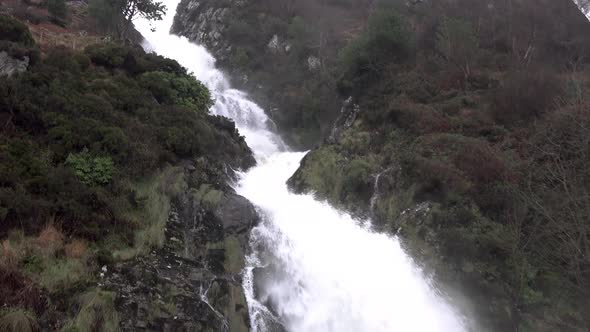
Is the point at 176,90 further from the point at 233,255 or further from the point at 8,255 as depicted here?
the point at 8,255

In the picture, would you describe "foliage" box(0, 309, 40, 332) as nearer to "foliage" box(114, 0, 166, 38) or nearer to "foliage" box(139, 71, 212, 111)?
"foliage" box(139, 71, 212, 111)

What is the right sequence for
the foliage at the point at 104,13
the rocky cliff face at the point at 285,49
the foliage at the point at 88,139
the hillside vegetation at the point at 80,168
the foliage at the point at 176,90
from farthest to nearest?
the rocky cliff face at the point at 285,49 < the foliage at the point at 104,13 < the foliage at the point at 176,90 < the foliage at the point at 88,139 < the hillside vegetation at the point at 80,168

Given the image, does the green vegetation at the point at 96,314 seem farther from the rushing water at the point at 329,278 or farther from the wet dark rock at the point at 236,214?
the wet dark rock at the point at 236,214

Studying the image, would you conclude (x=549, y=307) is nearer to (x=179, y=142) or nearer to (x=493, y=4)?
(x=179, y=142)

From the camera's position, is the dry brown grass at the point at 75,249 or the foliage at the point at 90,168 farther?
the foliage at the point at 90,168

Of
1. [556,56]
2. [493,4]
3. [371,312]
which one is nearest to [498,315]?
[371,312]

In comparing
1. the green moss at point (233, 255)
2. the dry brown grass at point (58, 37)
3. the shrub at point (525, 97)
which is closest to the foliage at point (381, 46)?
the shrub at point (525, 97)

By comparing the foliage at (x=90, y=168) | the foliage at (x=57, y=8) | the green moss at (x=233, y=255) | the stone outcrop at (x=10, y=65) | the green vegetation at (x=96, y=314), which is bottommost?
the foliage at (x=57, y=8)
